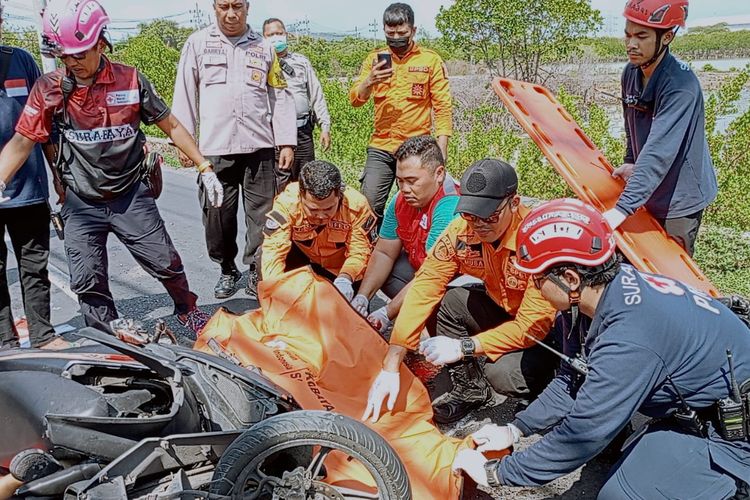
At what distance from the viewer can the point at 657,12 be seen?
2.91m

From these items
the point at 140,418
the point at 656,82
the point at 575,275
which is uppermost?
the point at 656,82

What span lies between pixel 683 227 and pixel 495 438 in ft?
5.39

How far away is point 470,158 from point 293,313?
504 cm

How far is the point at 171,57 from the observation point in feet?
49.6

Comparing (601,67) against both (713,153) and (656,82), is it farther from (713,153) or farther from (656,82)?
(656,82)

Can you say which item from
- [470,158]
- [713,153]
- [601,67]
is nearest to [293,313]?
[713,153]

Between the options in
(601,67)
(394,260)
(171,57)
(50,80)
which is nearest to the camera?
(50,80)

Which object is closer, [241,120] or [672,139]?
[672,139]

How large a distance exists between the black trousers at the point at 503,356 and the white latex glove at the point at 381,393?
21.2 inches

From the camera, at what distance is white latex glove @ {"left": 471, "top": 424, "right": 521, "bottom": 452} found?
2.30 meters

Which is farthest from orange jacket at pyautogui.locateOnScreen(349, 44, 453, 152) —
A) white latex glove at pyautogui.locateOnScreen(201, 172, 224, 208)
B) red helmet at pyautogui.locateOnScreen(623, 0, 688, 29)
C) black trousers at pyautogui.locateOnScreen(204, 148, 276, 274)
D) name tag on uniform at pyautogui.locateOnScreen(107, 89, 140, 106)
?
red helmet at pyautogui.locateOnScreen(623, 0, 688, 29)

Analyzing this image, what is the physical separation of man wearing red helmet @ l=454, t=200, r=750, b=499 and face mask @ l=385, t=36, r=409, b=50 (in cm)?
316

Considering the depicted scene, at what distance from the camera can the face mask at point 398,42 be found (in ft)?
16.0

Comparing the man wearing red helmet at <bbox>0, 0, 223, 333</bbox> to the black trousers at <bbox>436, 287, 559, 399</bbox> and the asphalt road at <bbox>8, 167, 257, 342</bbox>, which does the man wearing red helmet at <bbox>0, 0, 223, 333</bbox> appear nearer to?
the asphalt road at <bbox>8, 167, 257, 342</bbox>
